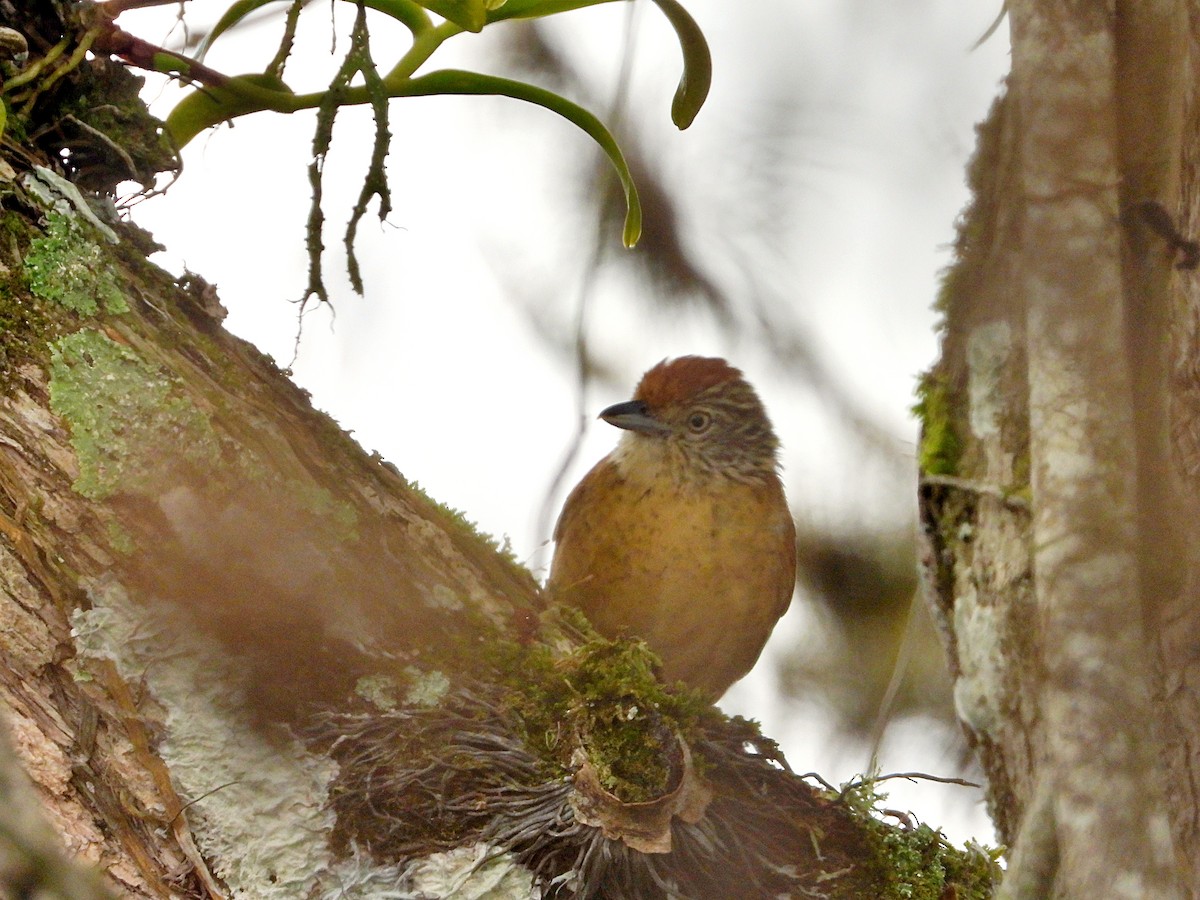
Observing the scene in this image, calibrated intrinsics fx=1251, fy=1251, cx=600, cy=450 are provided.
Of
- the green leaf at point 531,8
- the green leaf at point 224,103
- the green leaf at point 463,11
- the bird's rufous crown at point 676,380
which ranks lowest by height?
the green leaf at point 224,103

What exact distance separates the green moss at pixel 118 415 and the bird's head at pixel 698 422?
2.12m

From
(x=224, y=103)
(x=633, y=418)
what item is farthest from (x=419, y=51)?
(x=633, y=418)

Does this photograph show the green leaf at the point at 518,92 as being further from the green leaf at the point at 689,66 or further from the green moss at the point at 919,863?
the green moss at the point at 919,863

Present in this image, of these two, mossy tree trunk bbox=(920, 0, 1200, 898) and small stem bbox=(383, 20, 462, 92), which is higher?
small stem bbox=(383, 20, 462, 92)

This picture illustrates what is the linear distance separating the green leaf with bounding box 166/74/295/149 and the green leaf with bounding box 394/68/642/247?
283mm

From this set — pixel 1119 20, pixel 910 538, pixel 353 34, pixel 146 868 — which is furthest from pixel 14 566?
pixel 910 538

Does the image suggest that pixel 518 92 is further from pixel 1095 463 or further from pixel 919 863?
pixel 919 863

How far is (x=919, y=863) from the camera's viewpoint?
266cm

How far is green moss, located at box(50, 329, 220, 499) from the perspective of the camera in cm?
235

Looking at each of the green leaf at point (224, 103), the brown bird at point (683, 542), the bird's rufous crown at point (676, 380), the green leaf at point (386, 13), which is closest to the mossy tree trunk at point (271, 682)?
the green leaf at point (224, 103)

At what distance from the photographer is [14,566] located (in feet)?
7.30

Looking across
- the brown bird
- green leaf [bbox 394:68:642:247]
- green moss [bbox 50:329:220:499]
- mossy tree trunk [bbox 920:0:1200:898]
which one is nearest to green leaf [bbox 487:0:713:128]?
green leaf [bbox 394:68:642:247]

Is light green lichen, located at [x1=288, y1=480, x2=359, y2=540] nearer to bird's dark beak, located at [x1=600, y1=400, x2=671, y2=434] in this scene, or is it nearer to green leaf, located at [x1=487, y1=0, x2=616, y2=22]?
green leaf, located at [x1=487, y1=0, x2=616, y2=22]

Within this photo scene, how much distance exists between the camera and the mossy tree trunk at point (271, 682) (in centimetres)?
225
